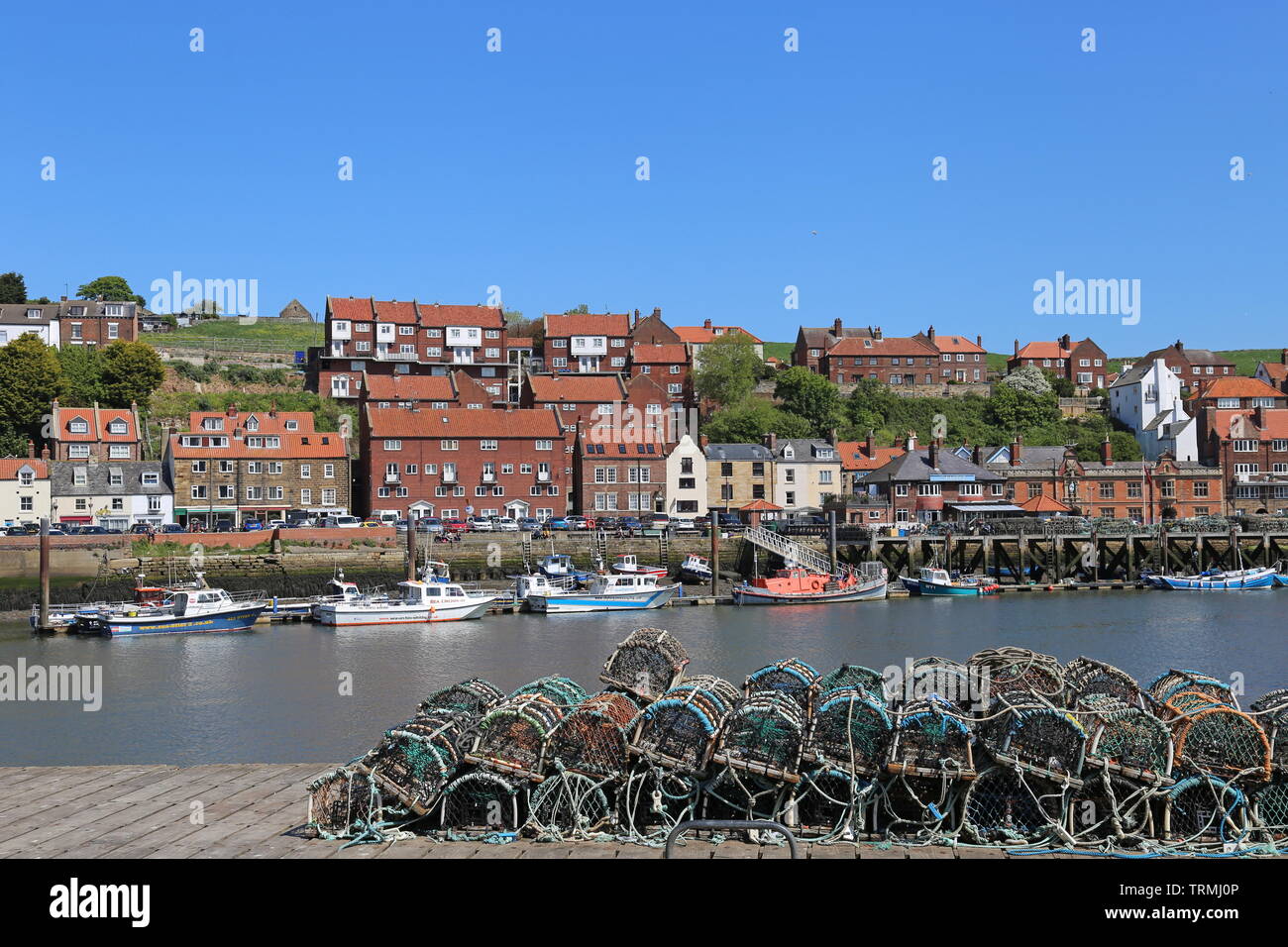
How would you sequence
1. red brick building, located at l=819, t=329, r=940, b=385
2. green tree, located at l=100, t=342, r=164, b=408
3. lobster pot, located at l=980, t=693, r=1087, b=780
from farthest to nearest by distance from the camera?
red brick building, located at l=819, t=329, r=940, b=385, green tree, located at l=100, t=342, r=164, b=408, lobster pot, located at l=980, t=693, r=1087, b=780

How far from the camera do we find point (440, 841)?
12.8 meters

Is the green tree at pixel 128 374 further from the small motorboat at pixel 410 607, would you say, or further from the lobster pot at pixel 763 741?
the lobster pot at pixel 763 741

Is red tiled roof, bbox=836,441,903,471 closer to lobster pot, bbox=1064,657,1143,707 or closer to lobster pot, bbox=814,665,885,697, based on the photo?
lobster pot, bbox=1064,657,1143,707

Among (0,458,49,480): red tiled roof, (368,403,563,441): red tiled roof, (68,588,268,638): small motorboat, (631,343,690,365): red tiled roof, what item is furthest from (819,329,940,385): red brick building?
(68,588,268,638): small motorboat

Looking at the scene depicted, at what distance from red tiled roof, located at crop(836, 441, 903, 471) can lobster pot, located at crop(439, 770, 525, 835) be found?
64898mm

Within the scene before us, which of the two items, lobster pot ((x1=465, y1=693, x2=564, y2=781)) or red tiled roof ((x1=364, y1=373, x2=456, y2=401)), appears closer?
lobster pot ((x1=465, y1=693, x2=564, y2=781))

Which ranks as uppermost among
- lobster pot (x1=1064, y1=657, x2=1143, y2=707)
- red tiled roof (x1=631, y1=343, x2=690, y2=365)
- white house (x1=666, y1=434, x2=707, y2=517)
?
red tiled roof (x1=631, y1=343, x2=690, y2=365)

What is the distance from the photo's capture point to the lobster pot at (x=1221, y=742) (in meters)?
12.7

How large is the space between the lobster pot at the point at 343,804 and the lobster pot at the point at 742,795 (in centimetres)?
376

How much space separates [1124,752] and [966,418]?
83575mm

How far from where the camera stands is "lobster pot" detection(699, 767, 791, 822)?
13.2 m

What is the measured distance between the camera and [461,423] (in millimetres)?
71312

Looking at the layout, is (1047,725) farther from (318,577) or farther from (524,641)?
(318,577)

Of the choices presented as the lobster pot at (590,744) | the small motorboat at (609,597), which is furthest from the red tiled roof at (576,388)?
the lobster pot at (590,744)
